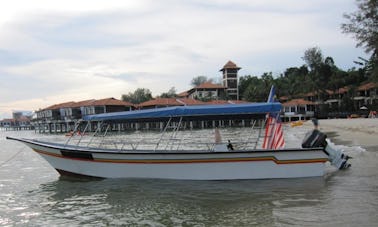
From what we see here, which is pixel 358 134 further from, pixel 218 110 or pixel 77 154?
pixel 77 154

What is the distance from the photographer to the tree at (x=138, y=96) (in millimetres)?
95625

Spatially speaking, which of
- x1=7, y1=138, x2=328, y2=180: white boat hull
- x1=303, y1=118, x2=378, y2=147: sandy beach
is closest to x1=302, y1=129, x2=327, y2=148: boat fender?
x1=7, y1=138, x2=328, y2=180: white boat hull

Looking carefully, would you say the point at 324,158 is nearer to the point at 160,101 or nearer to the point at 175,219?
the point at 175,219

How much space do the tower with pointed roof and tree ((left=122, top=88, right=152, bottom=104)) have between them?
66.1ft

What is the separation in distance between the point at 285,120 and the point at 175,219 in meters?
72.7

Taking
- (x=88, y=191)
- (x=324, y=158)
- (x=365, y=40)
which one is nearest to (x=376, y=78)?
(x=365, y=40)

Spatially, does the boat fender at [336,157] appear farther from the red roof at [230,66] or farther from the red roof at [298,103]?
the red roof at [230,66]

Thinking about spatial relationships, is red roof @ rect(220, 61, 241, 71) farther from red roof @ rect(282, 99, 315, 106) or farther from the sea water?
the sea water

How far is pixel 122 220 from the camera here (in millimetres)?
7109

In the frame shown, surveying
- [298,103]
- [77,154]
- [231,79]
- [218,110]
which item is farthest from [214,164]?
[231,79]

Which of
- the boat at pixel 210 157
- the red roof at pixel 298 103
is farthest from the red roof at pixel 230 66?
the boat at pixel 210 157

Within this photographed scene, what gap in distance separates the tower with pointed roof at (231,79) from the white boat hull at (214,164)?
78461 mm

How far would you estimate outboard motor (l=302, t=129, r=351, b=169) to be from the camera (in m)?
9.73

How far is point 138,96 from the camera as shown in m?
98.8
